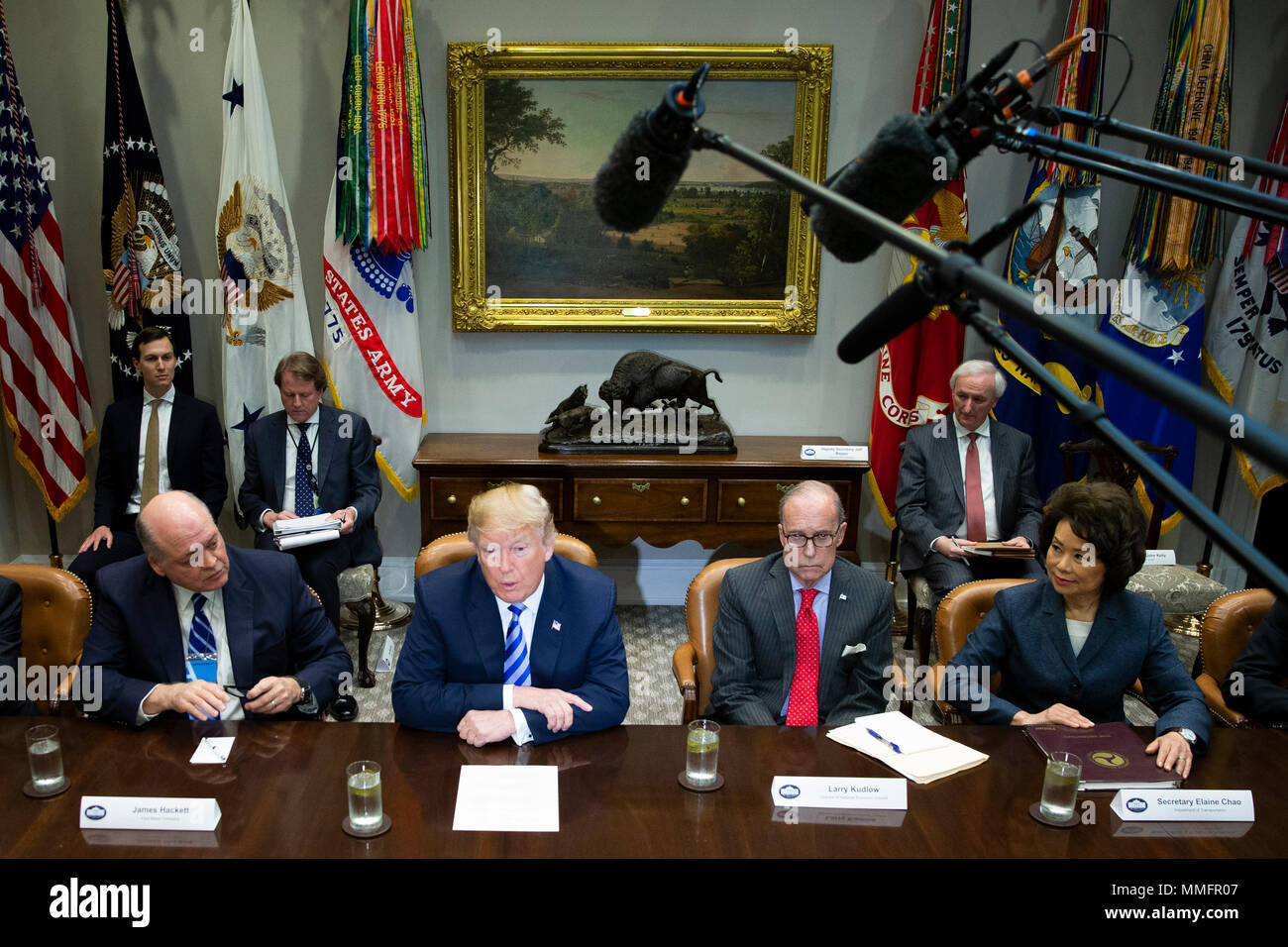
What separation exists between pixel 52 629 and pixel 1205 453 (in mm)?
5944

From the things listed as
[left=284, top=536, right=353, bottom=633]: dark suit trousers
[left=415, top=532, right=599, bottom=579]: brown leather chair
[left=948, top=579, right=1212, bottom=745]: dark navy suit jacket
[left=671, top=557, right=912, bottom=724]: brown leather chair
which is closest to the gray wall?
[left=284, top=536, right=353, bottom=633]: dark suit trousers

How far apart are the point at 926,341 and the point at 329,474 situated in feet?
10.8

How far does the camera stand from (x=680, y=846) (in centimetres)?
188

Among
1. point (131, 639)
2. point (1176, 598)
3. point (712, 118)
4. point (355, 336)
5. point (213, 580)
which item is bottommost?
point (1176, 598)

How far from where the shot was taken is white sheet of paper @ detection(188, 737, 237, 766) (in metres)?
2.15

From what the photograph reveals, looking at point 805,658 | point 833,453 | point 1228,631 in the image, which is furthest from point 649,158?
point 833,453

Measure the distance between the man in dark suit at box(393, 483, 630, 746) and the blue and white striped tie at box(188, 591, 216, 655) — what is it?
2.12 feet

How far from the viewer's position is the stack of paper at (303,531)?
4.26m

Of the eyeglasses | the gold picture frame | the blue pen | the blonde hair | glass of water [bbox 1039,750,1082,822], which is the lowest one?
the blue pen

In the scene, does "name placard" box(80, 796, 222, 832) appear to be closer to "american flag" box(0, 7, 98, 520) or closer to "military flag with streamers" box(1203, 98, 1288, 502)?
"american flag" box(0, 7, 98, 520)

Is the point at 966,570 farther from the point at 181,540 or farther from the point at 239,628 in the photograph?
the point at 181,540

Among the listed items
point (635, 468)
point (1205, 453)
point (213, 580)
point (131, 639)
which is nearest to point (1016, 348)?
point (213, 580)

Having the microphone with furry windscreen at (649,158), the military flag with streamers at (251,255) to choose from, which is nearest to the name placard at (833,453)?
the military flag with streamers at (251,255)
